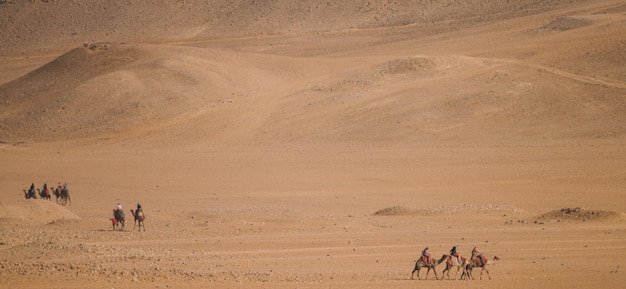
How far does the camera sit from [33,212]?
99.1 ft

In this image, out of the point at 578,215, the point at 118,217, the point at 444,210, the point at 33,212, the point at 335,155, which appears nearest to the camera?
the point at 118,217

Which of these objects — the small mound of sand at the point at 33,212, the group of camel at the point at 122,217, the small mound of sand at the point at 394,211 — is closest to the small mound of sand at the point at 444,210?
the small mound of sand at the point at 394,211

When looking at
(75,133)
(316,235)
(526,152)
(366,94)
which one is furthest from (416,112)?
(316,235)

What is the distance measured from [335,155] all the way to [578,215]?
812 inches

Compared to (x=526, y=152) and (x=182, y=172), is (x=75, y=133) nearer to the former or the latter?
(x=182, y=172)

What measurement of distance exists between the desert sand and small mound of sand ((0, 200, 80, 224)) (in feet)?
0.32

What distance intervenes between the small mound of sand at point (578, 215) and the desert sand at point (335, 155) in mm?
69

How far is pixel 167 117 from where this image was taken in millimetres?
57125

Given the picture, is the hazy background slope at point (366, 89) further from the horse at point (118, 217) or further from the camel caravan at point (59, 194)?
the horse at point (118, 217)

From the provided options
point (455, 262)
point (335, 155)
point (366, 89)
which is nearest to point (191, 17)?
point (366, 89)

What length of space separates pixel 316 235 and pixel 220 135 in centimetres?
2866

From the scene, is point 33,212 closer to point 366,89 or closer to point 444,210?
point 444,210

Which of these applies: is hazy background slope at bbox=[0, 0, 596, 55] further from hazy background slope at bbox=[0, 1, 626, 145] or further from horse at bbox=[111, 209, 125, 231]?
horse at bbox=[111, 209, 125, 231]

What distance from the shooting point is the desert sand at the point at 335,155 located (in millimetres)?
21406
